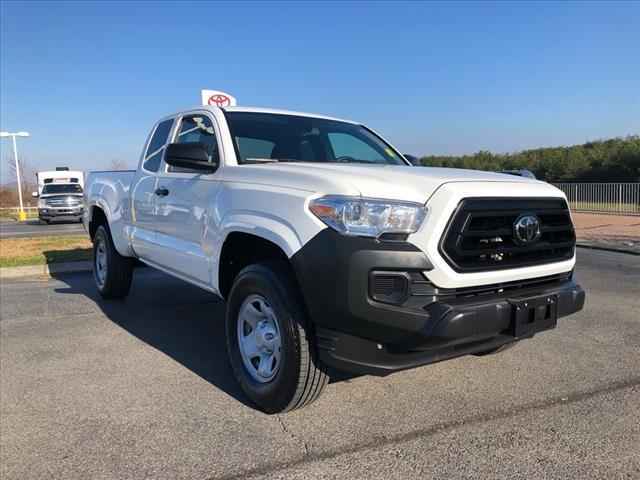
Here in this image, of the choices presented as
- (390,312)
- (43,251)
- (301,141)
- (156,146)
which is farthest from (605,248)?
(43,251)

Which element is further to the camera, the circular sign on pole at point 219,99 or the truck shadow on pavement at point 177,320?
the circular sign on pole at point 219,99

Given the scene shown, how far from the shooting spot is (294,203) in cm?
304

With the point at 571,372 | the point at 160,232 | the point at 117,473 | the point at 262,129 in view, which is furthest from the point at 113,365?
the point at 571,372

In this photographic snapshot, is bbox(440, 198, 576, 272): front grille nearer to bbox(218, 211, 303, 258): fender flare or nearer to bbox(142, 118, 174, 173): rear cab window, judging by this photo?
bbox(218, 211, 303, 258): fender flare

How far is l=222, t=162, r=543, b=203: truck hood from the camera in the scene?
284 cm

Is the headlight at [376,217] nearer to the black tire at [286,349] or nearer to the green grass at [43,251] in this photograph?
the black tire at [286,349]

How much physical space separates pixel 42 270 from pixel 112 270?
11.2 feet

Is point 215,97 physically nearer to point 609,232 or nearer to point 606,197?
point 609,232

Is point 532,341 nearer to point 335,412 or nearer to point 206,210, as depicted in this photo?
point 335,412

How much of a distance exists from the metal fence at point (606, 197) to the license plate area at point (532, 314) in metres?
20.1

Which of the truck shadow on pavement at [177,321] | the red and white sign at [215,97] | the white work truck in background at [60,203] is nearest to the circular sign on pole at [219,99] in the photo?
the red and white sign at [215,97]

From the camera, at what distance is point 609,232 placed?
568 inches

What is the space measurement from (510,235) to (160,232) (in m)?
Answer: 3.09

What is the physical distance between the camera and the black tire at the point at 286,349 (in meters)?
3.04
